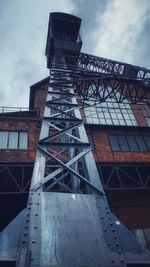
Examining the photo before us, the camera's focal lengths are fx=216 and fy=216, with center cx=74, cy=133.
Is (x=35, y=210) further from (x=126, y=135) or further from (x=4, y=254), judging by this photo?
(x=126, y=135)

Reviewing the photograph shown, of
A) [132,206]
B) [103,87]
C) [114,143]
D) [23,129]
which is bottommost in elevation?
[132,206]

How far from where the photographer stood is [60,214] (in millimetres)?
2480

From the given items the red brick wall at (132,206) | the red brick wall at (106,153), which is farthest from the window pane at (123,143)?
the red brick wall at (132,206)

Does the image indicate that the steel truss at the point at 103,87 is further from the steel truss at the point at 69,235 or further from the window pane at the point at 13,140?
the steel truss at the point at 69,235

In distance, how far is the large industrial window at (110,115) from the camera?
1628 cm

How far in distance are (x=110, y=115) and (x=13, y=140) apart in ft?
27.0

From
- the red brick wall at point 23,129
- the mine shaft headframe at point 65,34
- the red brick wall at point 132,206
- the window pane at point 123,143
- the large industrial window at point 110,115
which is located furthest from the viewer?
the large industrial window at point 110,115

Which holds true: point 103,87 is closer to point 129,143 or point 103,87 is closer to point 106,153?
point 129,143

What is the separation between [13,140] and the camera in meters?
12.0

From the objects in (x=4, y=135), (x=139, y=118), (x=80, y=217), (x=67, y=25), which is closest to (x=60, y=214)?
(x=80, y=217)

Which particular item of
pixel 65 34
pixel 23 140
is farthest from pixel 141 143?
pixel 65 34

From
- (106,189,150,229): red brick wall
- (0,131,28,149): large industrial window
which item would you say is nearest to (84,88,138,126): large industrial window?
(0,131,28,149): large industrial window

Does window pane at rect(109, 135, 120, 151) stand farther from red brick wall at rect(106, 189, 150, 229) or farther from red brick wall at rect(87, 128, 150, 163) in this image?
red brick wall at rect(106, 189, 150, 229)

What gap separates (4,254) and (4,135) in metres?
10.7
